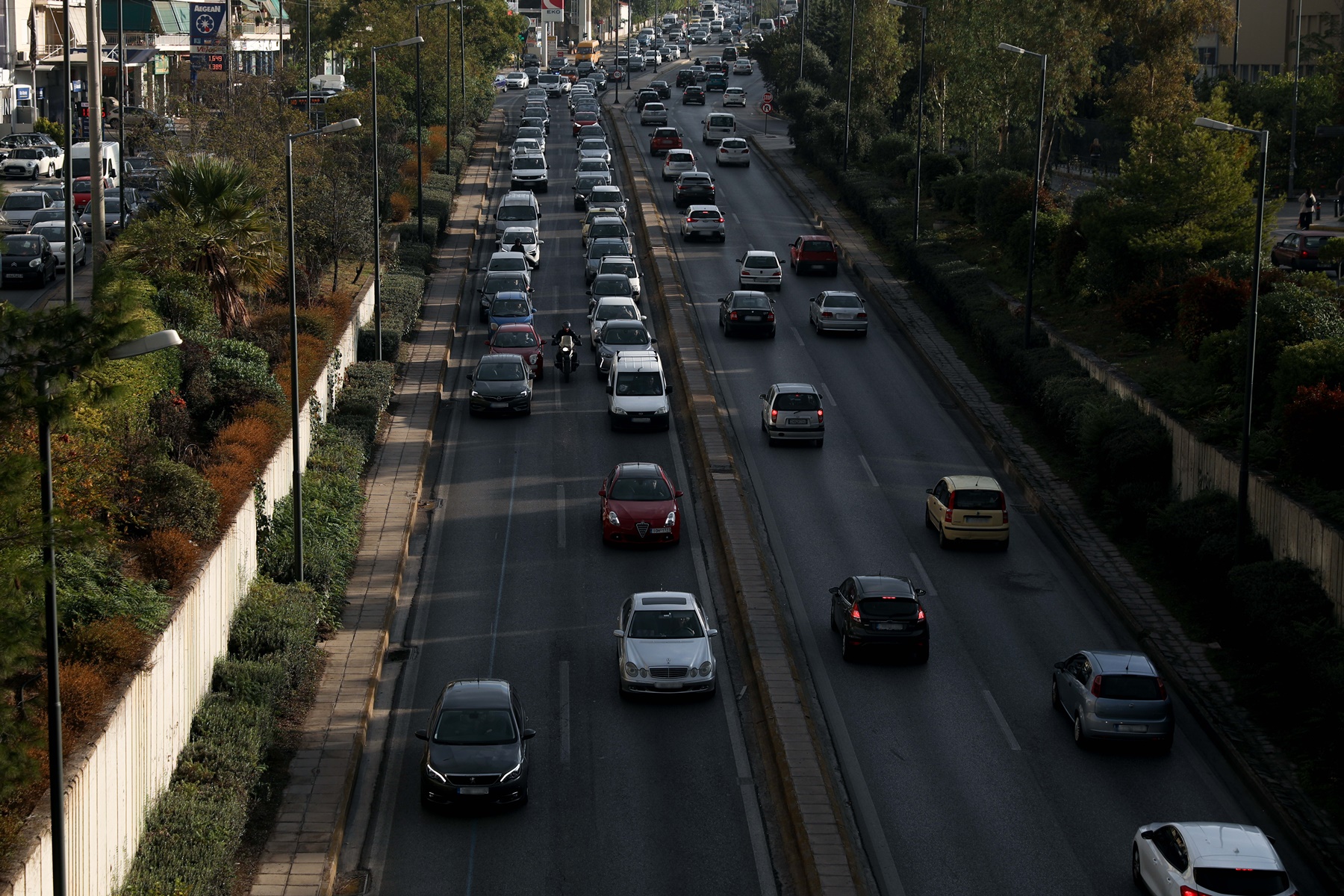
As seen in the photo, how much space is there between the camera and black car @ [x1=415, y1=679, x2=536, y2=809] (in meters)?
21.2

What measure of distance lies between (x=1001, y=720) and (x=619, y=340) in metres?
22.5

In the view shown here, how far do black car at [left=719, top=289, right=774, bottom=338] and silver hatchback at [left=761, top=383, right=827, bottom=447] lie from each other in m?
9.65

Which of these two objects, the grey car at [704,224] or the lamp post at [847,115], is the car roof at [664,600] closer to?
the grey car at [704,224]

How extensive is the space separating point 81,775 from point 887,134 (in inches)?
2538

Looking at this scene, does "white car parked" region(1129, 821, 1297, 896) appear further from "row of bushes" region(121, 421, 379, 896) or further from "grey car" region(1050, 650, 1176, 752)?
"row of bushes" region(121, 421, 379, 896)

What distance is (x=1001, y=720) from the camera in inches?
965

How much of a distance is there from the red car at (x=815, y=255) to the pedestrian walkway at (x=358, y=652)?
1327cm

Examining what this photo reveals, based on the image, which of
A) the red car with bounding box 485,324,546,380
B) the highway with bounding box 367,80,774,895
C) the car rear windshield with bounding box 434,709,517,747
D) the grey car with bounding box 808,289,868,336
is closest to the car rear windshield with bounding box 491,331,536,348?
the red car with bounding box 485,324,546,380

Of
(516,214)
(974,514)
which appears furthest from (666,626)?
(516,214)

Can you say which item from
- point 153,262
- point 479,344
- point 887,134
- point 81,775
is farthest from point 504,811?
point 887,134

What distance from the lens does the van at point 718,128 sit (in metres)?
88.5

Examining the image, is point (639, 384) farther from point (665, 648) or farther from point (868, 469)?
point (665, 648)

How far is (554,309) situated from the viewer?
171 ft

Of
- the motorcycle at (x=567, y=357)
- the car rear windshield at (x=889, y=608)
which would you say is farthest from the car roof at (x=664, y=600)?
the motorcycle at (x=567, y=357)
